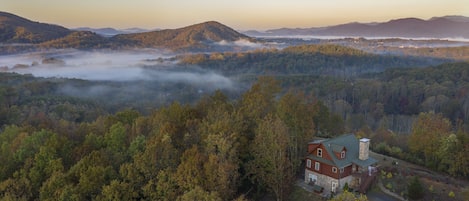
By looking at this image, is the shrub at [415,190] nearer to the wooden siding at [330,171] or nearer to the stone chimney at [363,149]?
the stone chimney at [363,149]

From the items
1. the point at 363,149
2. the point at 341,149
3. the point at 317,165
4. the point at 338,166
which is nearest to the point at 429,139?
the point at 363,149

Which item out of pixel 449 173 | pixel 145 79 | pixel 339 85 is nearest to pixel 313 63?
pixel 339 85

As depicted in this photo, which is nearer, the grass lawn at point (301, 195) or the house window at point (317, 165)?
the grass lawn at point (301, 195)

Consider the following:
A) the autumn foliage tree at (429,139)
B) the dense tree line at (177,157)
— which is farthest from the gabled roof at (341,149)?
the autumn foliage tree at (429,139)

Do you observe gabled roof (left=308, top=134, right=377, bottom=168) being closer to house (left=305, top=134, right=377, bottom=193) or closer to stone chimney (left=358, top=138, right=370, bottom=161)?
house (left=305, top=134, right=377, bottom=193)

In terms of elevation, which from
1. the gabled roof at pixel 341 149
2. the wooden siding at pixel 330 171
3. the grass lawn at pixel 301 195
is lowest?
the grass lawn at pixel 301 195

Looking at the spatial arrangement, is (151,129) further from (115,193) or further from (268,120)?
(268,120)
